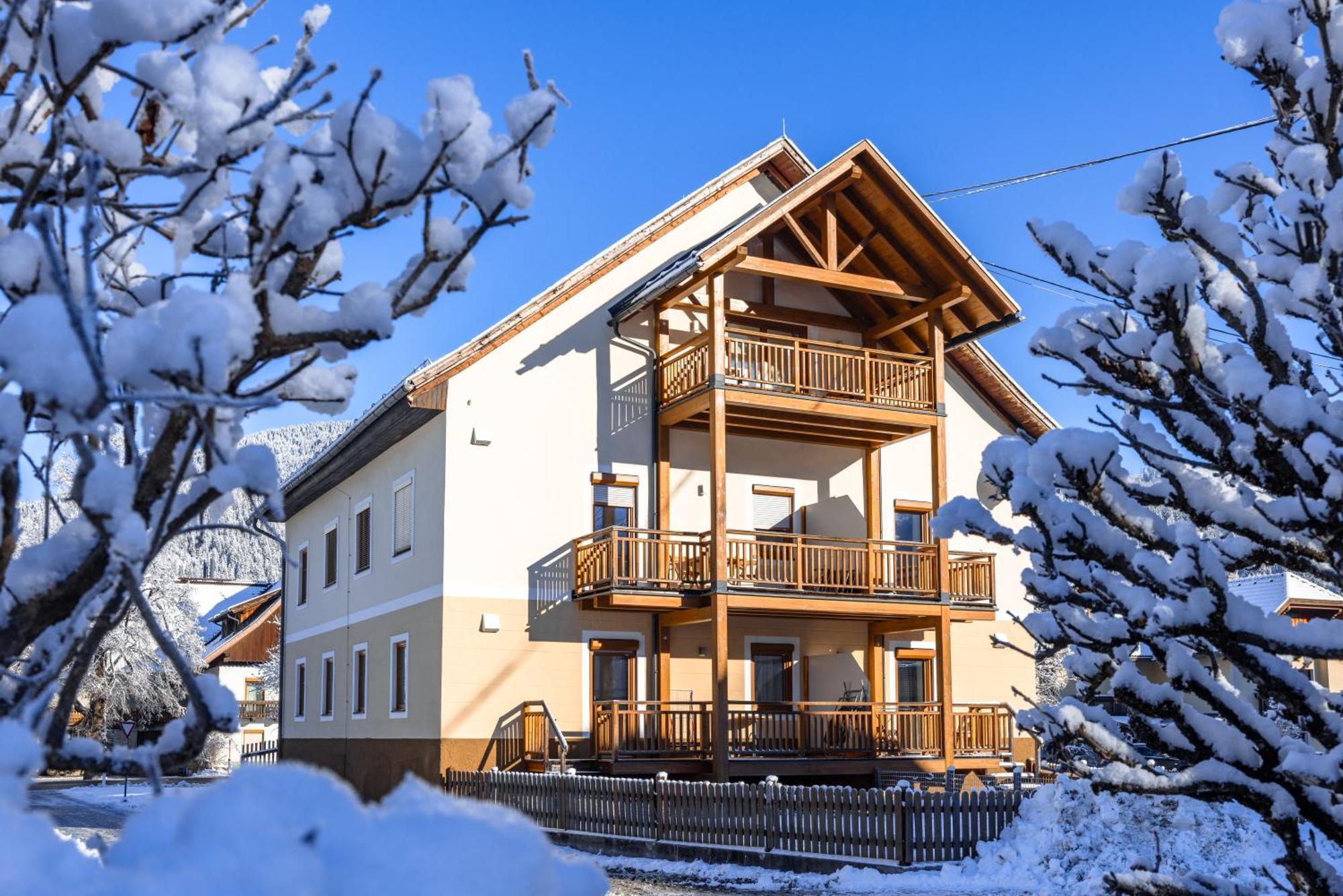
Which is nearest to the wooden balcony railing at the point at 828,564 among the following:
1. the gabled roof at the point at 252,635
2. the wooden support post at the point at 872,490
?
the wooden support post at the point at 872,490

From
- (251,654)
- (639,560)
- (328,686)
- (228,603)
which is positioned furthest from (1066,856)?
(228,603)

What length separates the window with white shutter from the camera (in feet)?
82.6

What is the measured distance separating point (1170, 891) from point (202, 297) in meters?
4.70

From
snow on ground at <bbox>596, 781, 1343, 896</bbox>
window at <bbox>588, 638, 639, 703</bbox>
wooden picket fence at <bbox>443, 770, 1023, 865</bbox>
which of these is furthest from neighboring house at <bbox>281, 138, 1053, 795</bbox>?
snow on ground at <bbox>596, 781, 1343, 896</bbox>

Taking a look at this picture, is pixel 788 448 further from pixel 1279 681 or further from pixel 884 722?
pixel 1279 681

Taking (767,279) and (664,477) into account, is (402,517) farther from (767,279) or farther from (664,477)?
(767,279)

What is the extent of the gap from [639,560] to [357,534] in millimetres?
7829

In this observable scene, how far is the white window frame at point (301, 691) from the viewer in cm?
2917

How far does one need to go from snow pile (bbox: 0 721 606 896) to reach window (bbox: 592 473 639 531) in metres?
20.3

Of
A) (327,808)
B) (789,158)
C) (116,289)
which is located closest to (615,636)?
(789,158)

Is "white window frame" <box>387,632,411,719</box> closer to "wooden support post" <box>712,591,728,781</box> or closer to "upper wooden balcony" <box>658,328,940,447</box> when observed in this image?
"wooden support post" <box>712,591,728,781</box>

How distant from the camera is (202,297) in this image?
97.9 inches

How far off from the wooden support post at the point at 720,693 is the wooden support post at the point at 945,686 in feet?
13.3

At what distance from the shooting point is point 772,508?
23.9 meters
